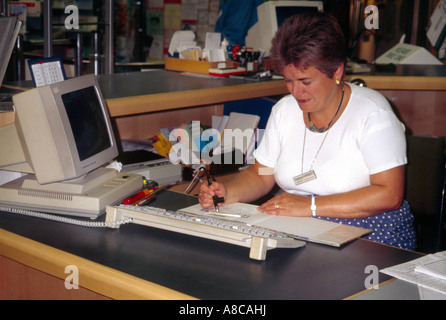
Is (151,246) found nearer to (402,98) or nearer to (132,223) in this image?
(132,223)

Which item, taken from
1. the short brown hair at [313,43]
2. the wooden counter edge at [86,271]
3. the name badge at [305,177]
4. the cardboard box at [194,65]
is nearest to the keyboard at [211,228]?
the wooden counter edge at [86,271]

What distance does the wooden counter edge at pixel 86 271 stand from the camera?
3.91 feet

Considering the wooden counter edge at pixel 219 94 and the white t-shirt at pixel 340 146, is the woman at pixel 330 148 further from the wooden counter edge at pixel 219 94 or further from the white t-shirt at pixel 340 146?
the wooden counter edge at pixel 219 94

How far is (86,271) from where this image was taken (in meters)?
1.30

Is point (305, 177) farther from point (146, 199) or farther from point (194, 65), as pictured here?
point (194, 65)

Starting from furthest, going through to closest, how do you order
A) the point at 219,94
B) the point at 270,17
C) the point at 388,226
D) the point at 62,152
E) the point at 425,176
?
the point at 270,17
the point at 219,94
the point at 425,176
the point at 388,226
the point at 62,152

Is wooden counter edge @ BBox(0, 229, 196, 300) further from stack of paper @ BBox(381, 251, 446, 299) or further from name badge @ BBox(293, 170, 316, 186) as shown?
name badge @ BBox(293, 170, 316, 186)

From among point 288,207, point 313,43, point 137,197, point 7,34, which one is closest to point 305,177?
point 288,207

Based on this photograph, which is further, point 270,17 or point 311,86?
point 270,17

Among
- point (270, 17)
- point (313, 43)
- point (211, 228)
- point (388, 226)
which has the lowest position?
point (388, 226)

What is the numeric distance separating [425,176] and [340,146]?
62 cm

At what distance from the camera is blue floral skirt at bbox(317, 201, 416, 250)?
183cm

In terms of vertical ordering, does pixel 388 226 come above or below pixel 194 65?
below
